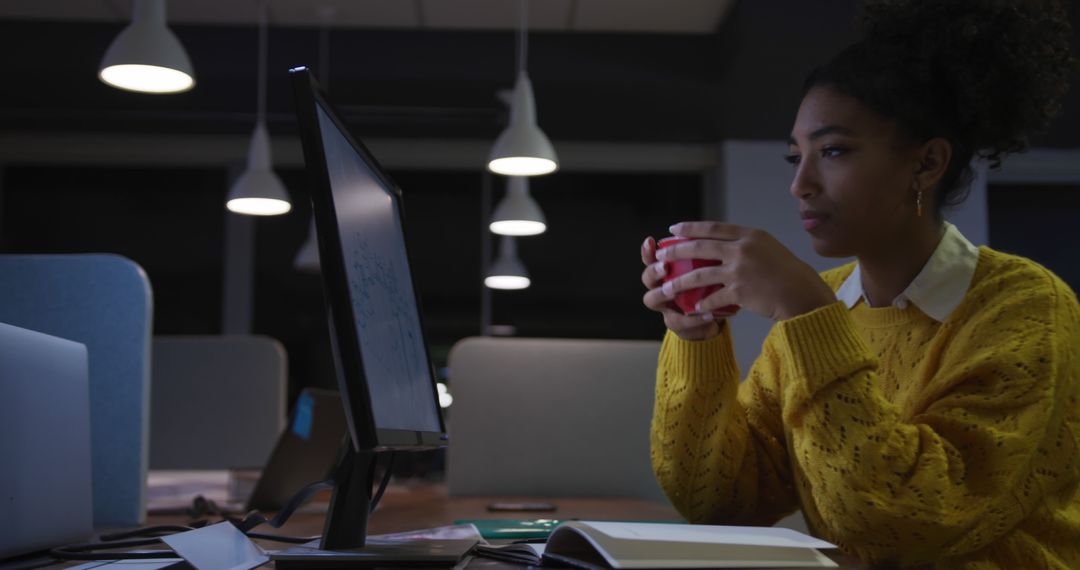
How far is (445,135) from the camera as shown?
5652mm

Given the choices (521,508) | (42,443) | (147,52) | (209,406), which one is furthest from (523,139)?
(42,443)

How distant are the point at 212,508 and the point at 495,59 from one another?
145 inches

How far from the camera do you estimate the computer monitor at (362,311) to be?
763 mm

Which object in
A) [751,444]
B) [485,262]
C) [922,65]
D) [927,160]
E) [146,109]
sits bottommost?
[751,444]

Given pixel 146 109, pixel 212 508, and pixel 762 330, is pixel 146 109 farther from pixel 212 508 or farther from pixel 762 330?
pixel 212 508

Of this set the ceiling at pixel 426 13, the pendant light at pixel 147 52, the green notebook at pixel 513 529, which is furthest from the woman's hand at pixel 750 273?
the ceiling at pixel 426 13

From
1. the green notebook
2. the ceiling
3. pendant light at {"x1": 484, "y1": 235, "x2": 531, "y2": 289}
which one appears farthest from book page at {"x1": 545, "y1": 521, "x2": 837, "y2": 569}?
pendant light at {"x1": 484, "y1": 235, "x2": 531, "y2": 289}

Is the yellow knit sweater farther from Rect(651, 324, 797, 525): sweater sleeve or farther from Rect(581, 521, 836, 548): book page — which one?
Rect(581, 521, 836, 548): book page

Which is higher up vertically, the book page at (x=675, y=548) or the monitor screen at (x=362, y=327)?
the monitor screen at (x=362, y=327)

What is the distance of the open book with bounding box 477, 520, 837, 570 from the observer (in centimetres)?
78

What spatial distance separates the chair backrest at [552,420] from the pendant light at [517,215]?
2.15m

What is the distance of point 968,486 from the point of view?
104 centimetres

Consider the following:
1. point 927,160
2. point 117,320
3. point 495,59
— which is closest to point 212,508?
point 117,320

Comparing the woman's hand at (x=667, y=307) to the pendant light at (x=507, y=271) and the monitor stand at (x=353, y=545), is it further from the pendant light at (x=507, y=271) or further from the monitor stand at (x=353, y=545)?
the pendant light at (x=507, y=271)
